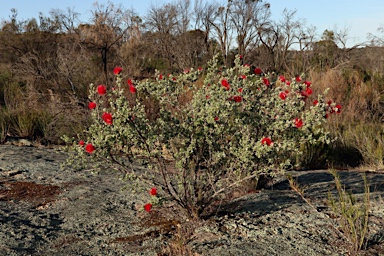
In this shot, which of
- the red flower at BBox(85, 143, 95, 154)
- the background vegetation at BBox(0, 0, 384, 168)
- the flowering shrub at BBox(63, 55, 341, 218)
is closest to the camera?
the red flower at BBox(85, 143, 95, 154)

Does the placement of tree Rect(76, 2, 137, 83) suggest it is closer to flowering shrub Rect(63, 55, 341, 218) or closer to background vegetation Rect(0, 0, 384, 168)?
background vegetation Rect(0, 0, 384, 168)

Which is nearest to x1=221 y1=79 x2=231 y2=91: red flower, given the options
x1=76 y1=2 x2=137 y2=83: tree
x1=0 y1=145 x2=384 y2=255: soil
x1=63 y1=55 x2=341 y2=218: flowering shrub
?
x1=63 y1=55 x2=341 y2=218: flowering shrub

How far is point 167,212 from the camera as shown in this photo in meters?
5.22

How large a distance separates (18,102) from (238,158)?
885 cm

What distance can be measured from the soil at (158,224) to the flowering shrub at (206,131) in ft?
1.12

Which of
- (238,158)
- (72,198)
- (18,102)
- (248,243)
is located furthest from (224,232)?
(18,102)

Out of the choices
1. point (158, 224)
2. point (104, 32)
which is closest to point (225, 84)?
point (158, 224)

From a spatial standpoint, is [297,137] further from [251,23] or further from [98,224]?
[251,23]

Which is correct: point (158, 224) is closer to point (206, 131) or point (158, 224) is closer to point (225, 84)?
point (206, 131)

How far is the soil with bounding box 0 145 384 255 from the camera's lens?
4.22 meters

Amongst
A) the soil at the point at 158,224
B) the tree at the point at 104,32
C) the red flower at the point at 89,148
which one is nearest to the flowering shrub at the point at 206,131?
the red flower at the point at 89,148

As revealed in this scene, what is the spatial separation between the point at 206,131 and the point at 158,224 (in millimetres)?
1059

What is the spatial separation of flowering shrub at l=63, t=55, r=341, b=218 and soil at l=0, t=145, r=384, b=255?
340mm

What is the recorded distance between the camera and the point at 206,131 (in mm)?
4547
